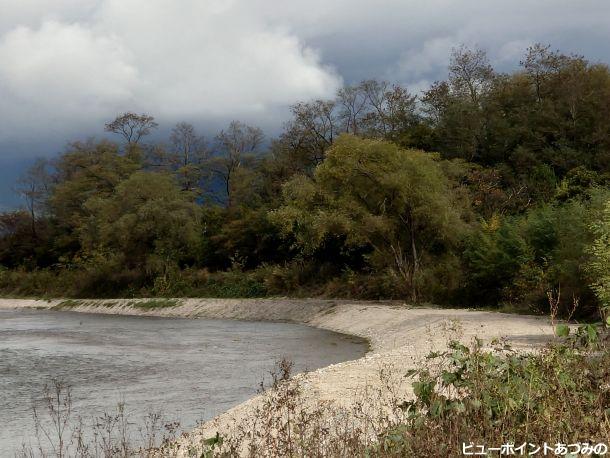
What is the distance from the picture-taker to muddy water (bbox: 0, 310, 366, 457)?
15.2 m

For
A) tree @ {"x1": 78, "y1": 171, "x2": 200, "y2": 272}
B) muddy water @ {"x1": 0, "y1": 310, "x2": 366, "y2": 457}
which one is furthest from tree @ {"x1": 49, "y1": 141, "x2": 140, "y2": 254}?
muddy water @ {"x1": 0, "y1": 310, "x2": 366, "y2": 457}

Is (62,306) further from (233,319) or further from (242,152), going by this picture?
(242,152)

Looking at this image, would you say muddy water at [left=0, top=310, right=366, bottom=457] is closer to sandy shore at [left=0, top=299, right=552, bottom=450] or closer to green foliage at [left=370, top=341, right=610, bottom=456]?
sandy shore at [left=0, top=299, right=552, bottom=450]

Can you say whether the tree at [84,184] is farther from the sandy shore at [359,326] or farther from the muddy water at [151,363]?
the muddy water at [151,363]

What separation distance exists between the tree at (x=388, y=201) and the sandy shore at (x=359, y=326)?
13.0 feet

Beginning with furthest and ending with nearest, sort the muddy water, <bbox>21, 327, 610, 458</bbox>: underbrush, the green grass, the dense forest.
→ the green grass → the dense forest → the muddy water → <bbox>21, 327, 610, 458</bbox>: underbrush

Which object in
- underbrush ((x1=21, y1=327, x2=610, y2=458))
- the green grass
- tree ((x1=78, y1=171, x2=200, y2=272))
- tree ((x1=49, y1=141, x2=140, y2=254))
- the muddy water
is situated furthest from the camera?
tree ((x1=49, y1=141, x2=140, y2=254))

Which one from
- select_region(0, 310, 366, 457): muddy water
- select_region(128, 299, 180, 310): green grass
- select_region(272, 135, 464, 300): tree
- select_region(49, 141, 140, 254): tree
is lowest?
select_region(0, 310, 366, 457): muddy water

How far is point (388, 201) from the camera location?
125 feet

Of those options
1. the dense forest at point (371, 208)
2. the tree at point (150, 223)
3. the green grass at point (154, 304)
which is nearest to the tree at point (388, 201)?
the dense forest at point (371, 208)

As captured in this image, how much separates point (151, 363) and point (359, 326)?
1360cm

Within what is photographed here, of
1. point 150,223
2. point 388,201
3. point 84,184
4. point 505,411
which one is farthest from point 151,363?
point 84,184

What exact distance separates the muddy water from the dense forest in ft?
27.0

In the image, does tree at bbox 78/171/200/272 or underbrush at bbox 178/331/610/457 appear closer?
underbrush at bbox 178/331/610/457
